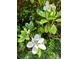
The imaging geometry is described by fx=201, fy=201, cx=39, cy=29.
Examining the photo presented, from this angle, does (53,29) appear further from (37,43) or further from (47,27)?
(37,43)

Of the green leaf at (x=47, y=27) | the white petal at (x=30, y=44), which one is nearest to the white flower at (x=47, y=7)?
the green leaf at (x=47, y=27)

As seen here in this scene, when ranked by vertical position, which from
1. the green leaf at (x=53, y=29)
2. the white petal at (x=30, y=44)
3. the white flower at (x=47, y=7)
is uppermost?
the white flower at (x=47, y=7)

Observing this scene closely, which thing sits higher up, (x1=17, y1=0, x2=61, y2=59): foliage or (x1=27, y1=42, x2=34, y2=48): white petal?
(x1=17, y1=0, x2=61, y2=59): foliage

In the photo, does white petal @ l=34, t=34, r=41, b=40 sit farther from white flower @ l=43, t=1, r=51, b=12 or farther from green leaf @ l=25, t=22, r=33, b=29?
white flower @ l=43, t=1, r=51, b=12

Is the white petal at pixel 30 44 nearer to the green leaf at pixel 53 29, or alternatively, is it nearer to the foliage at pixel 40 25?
the foliage at pixel 40 25

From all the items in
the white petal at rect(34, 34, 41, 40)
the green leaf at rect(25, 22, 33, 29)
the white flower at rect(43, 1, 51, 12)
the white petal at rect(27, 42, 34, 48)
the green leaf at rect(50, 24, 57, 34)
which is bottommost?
the white petal at rect(27, 42, 34, 48)

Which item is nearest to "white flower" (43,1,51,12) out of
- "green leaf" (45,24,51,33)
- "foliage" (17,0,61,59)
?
"foliage" (17,0,61,59)

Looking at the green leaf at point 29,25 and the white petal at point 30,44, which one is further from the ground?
the green leaf at point 29,25

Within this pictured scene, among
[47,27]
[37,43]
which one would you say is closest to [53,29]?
[47,27]
